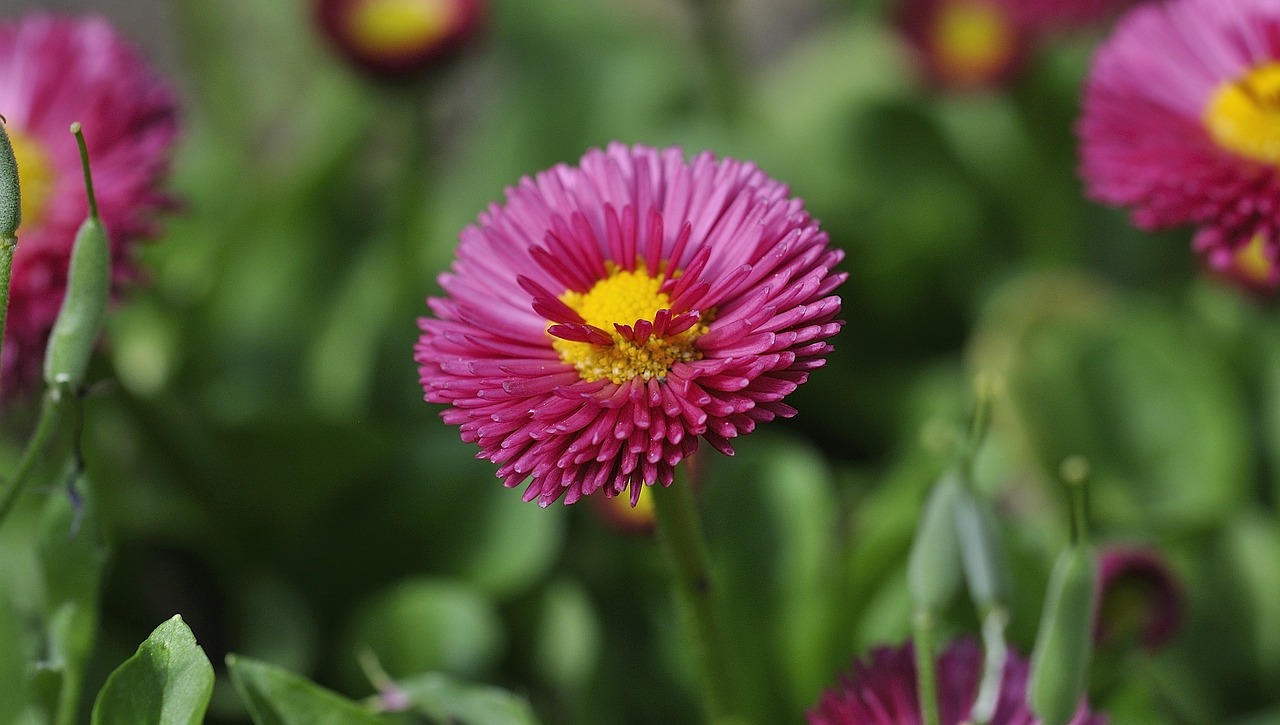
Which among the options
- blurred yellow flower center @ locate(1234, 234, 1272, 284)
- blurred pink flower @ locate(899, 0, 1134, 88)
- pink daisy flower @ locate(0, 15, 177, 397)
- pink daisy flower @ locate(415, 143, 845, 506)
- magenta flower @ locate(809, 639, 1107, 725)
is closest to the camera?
pink daisy flower @ locate(415, 143, 845, 506)

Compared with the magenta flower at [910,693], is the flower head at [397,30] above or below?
above

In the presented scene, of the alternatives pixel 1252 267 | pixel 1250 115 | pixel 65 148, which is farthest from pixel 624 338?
pixel 1252 267

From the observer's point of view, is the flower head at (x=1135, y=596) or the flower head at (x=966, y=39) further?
the flower head at (x=966, y=39)

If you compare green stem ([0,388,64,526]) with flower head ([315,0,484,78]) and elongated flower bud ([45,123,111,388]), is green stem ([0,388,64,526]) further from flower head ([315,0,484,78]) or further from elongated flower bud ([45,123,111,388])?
flower head ([315,0,484,78])

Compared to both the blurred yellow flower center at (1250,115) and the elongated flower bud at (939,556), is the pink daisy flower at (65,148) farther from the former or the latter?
the blurred yellow flower center at (1250,115)

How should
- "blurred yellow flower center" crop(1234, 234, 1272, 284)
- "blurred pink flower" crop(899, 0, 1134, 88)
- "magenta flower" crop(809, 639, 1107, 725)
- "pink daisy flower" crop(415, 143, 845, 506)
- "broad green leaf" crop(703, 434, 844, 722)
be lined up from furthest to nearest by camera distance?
"blurred pink flower" crop(899, 0, 1134, 88), "blurred yellow flower center" crop(1234, 234, 1272, 284), "broad green leaf" crop(703, 434, 844, 722), "magenta flower" crop(809, 639, 1107, 725), "pink daisy flower" crop(415, 143, 845, 506)

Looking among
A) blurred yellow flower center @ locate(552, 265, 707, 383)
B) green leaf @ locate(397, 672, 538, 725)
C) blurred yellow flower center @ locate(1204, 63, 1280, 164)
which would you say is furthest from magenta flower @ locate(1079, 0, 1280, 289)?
green leaf @ locate(397, 672, 538, 725)

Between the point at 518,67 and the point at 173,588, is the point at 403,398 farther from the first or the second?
the point at 518,67

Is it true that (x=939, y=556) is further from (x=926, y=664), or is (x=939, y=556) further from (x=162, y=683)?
(x=162, y=683)

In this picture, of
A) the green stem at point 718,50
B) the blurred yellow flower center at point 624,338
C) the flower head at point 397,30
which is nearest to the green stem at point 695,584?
the blurred yellow flower center at point 624,338
